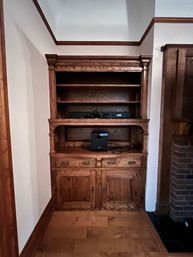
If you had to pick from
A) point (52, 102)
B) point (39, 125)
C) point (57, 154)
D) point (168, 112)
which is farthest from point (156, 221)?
point (52, 102)

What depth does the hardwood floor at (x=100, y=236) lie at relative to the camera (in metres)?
1.70

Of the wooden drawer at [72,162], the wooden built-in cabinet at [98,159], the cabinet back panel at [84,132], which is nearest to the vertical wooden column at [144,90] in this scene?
the wooden built-in cabinet at [98,159]

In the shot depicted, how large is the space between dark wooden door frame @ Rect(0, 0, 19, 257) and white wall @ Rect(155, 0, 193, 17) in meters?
1.69

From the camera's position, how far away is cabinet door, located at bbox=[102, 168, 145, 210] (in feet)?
7.66

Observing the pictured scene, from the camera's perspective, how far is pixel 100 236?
6.31ft

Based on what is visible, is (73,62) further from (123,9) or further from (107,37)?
(123,9)

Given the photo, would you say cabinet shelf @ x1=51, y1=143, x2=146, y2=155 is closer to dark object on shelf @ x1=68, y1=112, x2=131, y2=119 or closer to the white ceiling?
dark object on shelf @ x1=68, y1=112, x2=131, y2=119

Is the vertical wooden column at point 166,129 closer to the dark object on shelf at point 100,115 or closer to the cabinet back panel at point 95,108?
the dark object on shelf at point 100,115

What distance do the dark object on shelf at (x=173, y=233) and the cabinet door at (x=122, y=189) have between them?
0.90 feet

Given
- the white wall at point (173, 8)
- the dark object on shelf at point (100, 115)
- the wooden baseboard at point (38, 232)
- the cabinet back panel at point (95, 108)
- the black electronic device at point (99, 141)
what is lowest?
the wooden baseboard at point (38, 232)

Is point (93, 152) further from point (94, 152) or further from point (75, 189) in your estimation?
point (75, 189)

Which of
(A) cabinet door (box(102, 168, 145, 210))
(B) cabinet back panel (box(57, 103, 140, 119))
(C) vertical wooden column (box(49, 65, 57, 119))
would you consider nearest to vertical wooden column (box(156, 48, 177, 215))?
(A) cabinet door (box(102, 168, 145, 210))

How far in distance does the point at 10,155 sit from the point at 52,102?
3.68 feet

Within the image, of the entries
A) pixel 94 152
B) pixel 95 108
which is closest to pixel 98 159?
pixel 94 152
